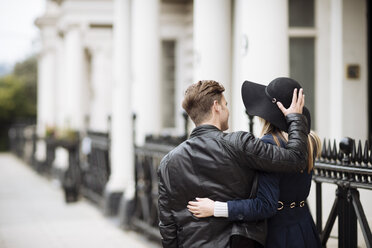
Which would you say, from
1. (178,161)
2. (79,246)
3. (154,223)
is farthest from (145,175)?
(178,161)

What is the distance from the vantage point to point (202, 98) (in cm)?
323

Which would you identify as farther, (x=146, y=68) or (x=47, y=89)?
(x=47, y=89)

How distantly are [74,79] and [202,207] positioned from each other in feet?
43.8

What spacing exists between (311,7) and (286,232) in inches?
216

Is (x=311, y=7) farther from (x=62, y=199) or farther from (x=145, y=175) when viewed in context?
(x=62, y=199)

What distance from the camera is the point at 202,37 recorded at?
758 cm

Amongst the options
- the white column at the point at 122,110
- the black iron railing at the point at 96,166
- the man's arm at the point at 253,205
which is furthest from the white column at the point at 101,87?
the man's arm at the point at 253,205

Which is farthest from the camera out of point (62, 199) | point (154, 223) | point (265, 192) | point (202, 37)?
point (62, 199)

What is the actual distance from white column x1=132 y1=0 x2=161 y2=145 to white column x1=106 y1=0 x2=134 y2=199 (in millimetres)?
838

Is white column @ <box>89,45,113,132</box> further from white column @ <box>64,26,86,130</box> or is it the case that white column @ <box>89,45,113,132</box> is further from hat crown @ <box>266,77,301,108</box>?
hat crown @ <box>266,77,301,108</box>

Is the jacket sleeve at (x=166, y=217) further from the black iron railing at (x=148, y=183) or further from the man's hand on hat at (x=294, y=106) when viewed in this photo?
the black iron railing at (x=148, y=183)

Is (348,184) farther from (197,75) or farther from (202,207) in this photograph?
(197,75)

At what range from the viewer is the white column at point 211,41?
7508 millimetres

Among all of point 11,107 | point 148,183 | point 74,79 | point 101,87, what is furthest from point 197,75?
point 11,107
